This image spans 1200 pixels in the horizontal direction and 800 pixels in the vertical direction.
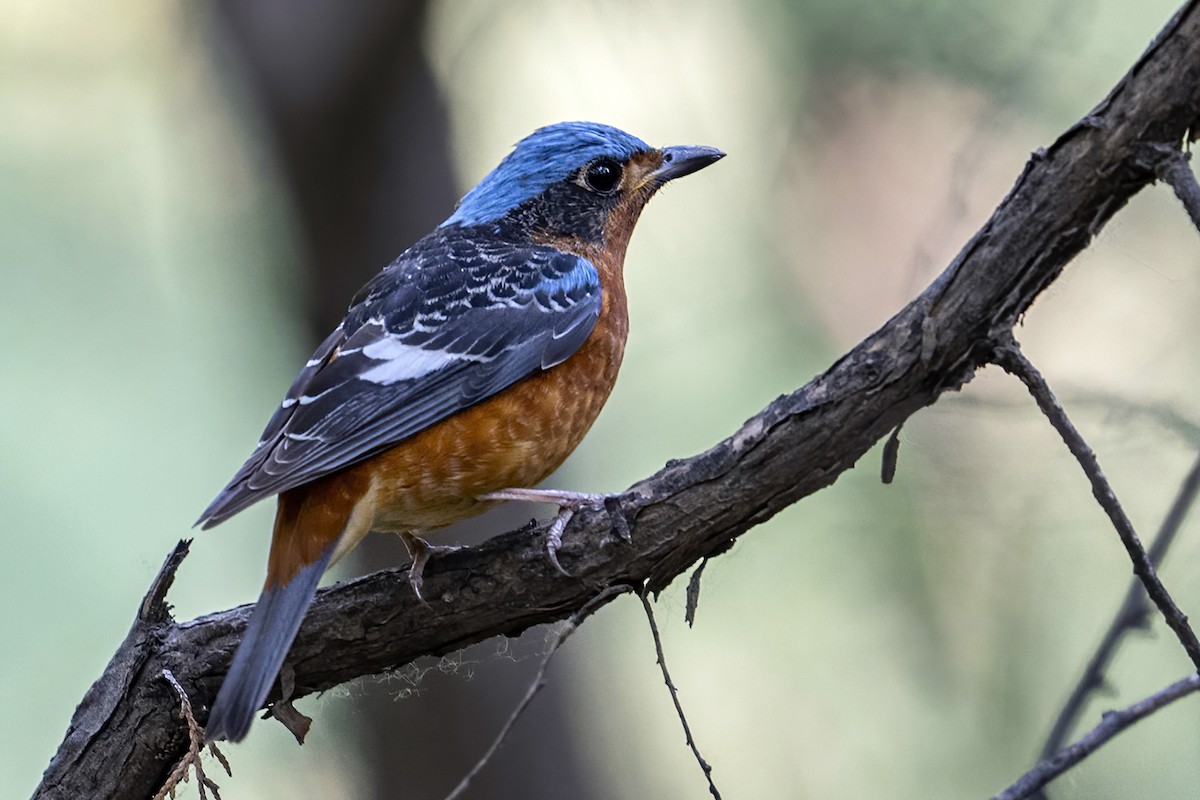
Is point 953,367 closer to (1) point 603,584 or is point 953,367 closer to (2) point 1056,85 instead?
(1) point 603,584

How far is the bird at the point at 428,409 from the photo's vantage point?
3064 millimetres

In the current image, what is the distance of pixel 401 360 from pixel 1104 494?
1.92 m

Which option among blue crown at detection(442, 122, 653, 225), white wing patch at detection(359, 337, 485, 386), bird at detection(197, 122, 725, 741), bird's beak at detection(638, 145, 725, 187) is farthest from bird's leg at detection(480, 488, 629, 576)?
bird's beak at detection(638, 145, 725, 187)

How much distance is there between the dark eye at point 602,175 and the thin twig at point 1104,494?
197cm

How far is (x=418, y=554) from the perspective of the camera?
3.37 meters

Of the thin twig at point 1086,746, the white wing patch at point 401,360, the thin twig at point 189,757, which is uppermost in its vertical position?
the white wing patch at point 401,360

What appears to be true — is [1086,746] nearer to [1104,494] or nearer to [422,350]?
[1104,494]

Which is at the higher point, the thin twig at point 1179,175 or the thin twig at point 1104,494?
the thin twig at point 1179,175

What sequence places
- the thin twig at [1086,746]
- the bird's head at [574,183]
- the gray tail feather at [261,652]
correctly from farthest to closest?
the bird's head at [574,183] → the gray tail feather at [261,652] → the thin twig at [1086,746]

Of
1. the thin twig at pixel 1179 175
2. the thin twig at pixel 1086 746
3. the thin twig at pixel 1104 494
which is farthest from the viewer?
the thin twig at pixel 1104 494

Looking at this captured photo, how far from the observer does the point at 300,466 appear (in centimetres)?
307

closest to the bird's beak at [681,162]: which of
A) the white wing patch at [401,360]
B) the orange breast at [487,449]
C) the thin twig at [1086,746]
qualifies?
the orange breast at [487,449]

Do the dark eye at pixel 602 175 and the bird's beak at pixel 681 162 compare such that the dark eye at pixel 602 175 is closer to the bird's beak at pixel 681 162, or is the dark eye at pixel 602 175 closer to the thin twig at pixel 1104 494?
the bird's beak at pixel 681 162

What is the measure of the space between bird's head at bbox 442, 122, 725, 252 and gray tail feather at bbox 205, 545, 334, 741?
149cm
